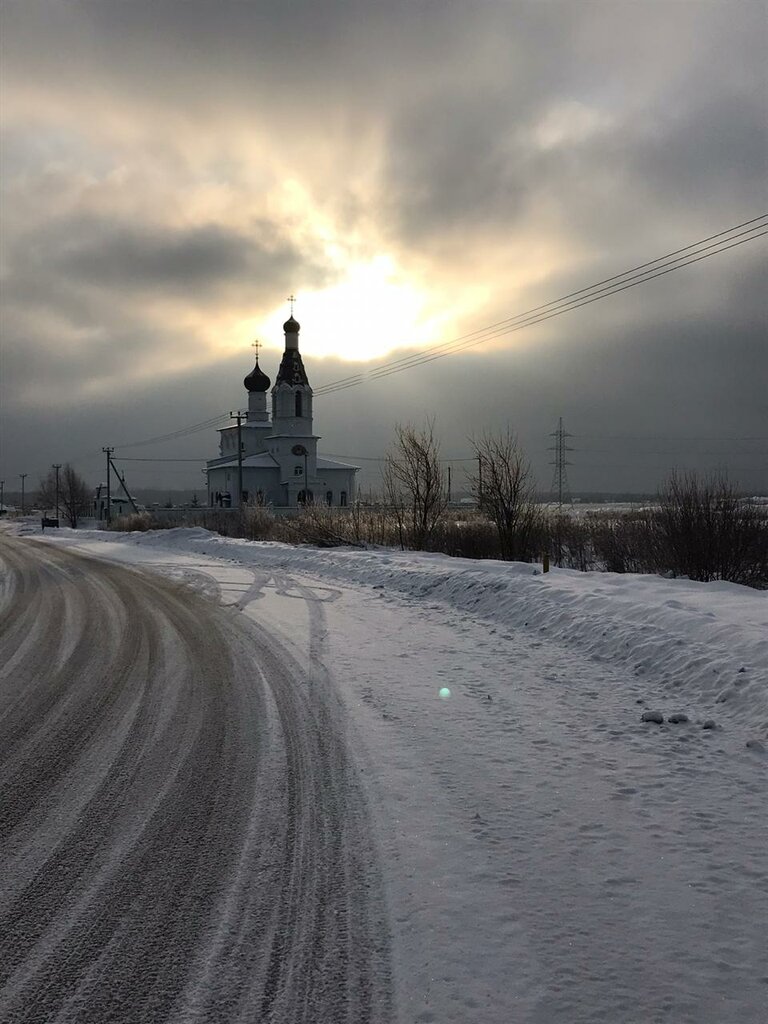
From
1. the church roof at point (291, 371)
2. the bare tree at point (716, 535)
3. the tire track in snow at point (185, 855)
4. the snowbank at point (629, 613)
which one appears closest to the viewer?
the tire track in snow at point (185, 855)

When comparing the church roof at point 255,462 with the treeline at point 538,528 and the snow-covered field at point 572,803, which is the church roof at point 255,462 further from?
the snow-covered field at point 572,803

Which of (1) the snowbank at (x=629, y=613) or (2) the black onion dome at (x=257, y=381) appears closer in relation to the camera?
(1) the snowbank at (x=629, y=613)

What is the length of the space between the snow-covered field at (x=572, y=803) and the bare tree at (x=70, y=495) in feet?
252

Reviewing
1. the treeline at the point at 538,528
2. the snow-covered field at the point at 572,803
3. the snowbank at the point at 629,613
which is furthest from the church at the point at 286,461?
the snow-covered field at the point at 572,803

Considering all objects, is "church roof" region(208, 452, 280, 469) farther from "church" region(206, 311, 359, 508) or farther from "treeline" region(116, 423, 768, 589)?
"treeline" region(116, 423, 768, 589)

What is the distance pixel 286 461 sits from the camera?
75.4 metres

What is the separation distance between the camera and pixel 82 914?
3.15 meters

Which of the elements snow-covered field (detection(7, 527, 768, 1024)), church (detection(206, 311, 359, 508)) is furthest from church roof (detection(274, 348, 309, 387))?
snow-covered field (detection(7, 527, 768, 1024))

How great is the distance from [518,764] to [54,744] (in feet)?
12.0

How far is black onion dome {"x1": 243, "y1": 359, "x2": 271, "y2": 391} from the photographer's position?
8444cm

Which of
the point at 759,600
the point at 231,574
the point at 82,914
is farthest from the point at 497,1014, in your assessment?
the point at 231,574

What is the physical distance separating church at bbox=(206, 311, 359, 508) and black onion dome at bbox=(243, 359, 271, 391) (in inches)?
203

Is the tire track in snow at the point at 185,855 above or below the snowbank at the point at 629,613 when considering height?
below

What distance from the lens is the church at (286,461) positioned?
7438 cm
